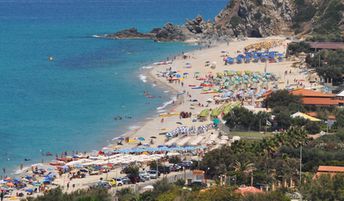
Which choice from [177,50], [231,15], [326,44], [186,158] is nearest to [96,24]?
[231,15]

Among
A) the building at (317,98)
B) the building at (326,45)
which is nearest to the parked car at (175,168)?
the building at (317,98)

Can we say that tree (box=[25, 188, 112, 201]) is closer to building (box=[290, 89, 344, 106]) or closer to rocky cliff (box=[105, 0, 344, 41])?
building (box=[290, 89, 344, 106])

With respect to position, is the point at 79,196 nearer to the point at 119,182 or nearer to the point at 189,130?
the point at 119,182

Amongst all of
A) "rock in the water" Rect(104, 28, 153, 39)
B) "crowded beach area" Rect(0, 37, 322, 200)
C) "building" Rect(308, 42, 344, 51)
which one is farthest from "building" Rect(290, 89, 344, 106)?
"rock in the water" Rect(104, 28, 153, 39)

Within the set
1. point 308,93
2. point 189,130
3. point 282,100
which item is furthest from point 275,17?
point 189,130

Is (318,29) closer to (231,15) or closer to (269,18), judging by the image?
(269,18)
